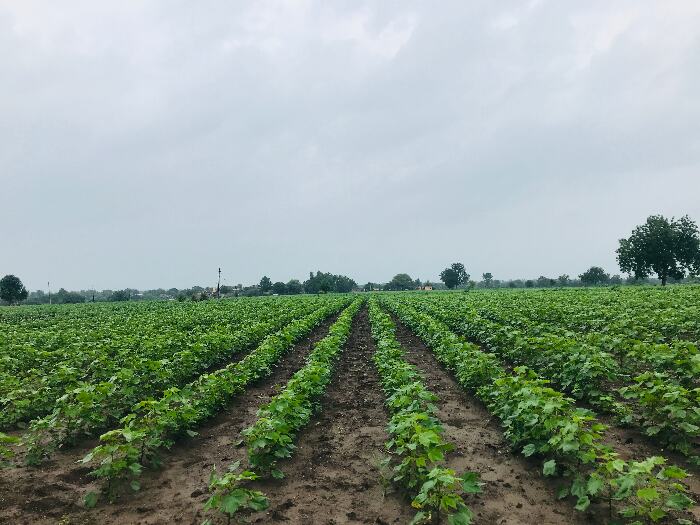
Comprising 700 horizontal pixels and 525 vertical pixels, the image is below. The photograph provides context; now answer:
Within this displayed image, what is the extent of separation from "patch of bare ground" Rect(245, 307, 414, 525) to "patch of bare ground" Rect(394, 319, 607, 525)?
1.10 m

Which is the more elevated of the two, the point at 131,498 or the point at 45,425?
the point at 45,425

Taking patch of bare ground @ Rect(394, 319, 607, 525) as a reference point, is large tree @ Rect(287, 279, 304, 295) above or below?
above

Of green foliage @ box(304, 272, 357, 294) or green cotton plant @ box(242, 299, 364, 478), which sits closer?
green cotton plant @ box(242, 299, 364, 478)

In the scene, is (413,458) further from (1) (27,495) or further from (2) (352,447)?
(1) (27,495)

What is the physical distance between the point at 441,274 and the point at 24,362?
15071cm

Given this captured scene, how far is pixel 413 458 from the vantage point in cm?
506

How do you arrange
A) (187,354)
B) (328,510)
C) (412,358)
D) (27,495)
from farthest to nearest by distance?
1. (412,358)
2. (187,354)
3. (27,495)
4. (328,510)

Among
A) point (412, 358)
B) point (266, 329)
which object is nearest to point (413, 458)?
point (412, 358)

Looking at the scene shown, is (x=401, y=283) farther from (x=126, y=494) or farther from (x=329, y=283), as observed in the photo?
(x=126, y=494)

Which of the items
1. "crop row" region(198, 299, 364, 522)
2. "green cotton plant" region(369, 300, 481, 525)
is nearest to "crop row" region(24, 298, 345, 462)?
"crop row" region(198, 299, 364, 522)

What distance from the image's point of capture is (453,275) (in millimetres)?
152875

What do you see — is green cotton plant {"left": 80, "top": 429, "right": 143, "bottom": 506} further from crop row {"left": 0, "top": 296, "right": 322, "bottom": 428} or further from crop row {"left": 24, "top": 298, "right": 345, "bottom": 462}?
crop row {"left": 0, "top": 296, "right": 322, "bottom": 428}

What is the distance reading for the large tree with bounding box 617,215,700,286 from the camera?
66688 mm

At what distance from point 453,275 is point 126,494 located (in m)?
153
